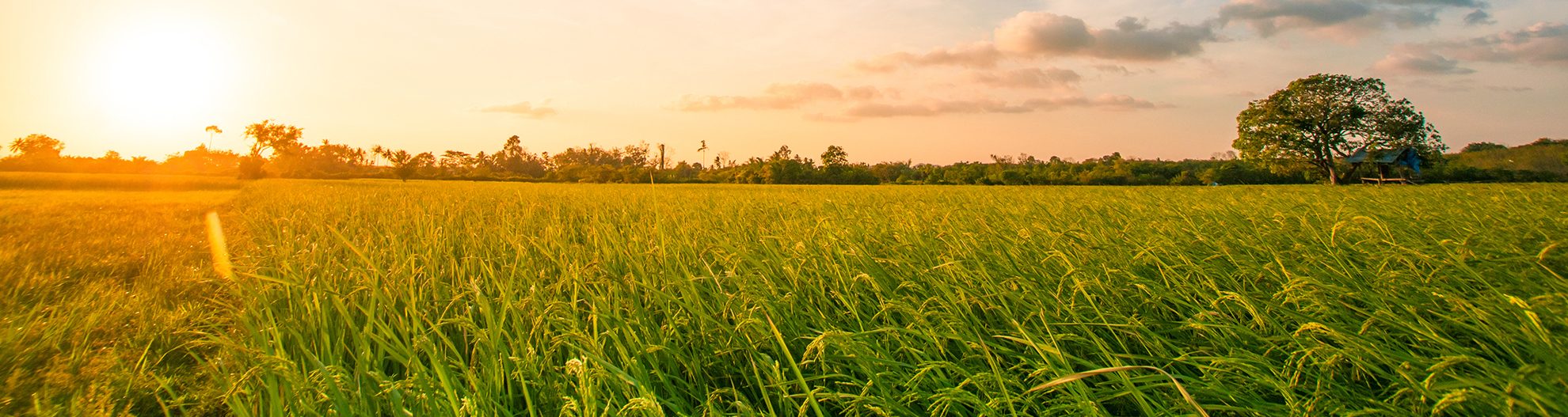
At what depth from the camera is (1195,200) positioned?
6.62m

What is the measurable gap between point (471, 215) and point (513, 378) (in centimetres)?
553

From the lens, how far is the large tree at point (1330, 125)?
33281 millimetres

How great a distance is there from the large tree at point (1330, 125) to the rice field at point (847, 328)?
39.2 meters

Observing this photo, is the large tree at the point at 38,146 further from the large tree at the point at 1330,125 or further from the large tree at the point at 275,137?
the large tree at the point at 1330,125

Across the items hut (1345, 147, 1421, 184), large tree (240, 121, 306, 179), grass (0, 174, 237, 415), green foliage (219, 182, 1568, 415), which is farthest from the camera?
large tree (240, 121, 306, 179)

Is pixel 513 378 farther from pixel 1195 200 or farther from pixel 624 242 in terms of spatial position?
pixel 1195 200

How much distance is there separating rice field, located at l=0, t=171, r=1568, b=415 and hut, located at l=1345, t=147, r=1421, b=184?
4005 cm

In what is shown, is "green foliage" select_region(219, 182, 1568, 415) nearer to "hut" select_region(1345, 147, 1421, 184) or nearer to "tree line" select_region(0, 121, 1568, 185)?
"tree line" select_region(0, 121, 1568, 185)

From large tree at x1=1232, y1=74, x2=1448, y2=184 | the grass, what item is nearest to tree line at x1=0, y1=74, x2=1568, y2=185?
large tree at x1=1232, y1=74, x2=1448, y2=184

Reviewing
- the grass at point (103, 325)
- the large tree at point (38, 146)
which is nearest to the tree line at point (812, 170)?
the large tree at point (38, 146)

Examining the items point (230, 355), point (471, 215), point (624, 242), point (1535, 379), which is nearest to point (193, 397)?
point (230, 355)

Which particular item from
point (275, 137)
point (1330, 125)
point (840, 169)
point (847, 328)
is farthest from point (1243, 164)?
point (275, 137)

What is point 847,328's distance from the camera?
204cm

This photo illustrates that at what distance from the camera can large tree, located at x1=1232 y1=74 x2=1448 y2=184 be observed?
33.3 m
